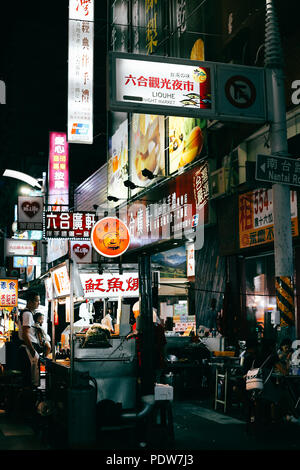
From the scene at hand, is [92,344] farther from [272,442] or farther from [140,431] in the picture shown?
[272,442]

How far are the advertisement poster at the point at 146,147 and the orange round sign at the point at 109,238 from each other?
3853 millimetres

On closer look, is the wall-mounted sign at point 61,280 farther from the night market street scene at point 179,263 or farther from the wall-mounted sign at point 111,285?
the wall-mounted sign at point 111,285

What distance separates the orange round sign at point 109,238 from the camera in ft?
53.2

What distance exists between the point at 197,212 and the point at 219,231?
4.08ft

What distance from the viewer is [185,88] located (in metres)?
10.7

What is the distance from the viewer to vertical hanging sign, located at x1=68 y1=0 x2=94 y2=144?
20.9 meters

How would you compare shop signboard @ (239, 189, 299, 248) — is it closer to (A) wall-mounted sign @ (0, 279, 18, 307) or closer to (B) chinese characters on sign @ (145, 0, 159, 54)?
(B) chinese characters on sign @ (145, 0, 159, 54)

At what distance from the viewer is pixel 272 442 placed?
8539 millimetres

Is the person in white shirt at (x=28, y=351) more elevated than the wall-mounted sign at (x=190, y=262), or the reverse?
the wall-mounted sign at (x=190, y=262)

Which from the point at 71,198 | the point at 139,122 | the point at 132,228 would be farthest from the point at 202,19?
the point at 71,198

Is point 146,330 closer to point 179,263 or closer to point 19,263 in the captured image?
point 179,263

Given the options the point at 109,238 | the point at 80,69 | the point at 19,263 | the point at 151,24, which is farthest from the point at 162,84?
the point at 19,263

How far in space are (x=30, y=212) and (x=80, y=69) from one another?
6.00 metres

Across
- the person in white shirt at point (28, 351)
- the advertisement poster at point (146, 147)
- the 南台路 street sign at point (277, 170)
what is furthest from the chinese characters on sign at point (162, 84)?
the advertisement poster at point (146, 147)
